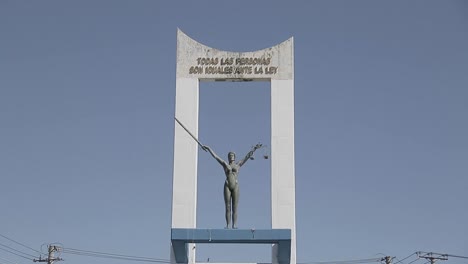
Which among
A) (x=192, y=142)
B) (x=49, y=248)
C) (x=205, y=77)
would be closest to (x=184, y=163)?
(x=192, y=142)

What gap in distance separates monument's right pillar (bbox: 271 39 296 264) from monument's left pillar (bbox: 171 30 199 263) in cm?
200

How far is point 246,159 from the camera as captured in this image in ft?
71.3

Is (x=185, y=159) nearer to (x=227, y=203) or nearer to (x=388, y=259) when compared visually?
(x=227, y=203)

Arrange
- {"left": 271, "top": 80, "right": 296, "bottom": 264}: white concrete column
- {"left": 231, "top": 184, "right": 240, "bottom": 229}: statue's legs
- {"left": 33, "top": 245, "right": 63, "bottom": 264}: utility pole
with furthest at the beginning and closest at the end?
{"left": 33, "top": 245, "right": 63, "bottom": 264}: utility pole, {"left": 231, "top": 184, "right": 240, "bottom": 229}: statue's legs, {"left": 271, "top": 80, "right": 296, "bottom": 264}: white concrete column

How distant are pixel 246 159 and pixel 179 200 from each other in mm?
2010

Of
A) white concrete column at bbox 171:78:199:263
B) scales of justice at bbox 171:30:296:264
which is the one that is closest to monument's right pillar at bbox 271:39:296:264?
scales of justice at bbox 171:30:296:264

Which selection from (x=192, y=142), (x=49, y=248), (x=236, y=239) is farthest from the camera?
(x=49, y=248)

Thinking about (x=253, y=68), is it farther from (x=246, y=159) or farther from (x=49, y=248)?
(x=49, y=248)

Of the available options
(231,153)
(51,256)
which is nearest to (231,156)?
(231,153)

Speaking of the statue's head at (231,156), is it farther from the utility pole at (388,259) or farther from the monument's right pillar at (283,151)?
the utility pole at (388,259)

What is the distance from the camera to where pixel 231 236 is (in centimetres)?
2048

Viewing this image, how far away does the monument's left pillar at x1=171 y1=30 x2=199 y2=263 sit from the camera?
69.7 feet

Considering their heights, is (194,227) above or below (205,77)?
below

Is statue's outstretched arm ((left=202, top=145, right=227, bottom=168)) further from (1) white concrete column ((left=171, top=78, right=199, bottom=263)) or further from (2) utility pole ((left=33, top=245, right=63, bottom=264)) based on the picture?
(2) utility pole ((left=33, top=245, right=63, bottom=264))
